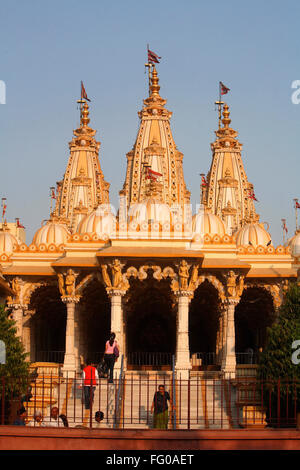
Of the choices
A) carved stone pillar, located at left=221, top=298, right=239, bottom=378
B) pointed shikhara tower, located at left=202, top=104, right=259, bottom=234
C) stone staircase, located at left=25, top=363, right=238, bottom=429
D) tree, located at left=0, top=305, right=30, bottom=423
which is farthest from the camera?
pointed shikhara tower, located at left=202, top=104, right=259, bottom=234

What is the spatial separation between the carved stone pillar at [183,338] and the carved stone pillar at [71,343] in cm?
339

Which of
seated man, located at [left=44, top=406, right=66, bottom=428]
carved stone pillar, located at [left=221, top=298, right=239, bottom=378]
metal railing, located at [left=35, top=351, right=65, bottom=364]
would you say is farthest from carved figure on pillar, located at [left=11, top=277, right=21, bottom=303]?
seated man, located at [left=44, top=406, right=66, bottom=428]

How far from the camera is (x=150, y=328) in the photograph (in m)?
36.6

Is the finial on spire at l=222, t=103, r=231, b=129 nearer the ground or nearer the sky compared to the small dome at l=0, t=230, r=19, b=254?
nearer the sky

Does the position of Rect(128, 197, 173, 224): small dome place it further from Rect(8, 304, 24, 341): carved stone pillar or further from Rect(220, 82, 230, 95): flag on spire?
Rect(220, 82, 230, 95): flag on spire

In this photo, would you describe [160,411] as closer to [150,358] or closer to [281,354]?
[281,354]

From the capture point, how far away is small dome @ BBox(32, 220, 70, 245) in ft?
114

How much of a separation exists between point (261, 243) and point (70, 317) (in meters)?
9.32

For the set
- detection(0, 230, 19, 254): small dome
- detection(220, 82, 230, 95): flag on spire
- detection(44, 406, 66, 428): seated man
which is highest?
detection(220, 82, 230, 95): flag on spire

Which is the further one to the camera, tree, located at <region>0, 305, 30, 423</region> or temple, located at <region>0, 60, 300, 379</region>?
temple, located at <region>0, 60, 300, 379</region>

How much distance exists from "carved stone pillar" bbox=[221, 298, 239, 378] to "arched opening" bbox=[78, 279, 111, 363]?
4.38 m

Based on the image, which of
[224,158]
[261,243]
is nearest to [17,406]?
[261,243]

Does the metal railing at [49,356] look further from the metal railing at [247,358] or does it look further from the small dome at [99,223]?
the metal railing at [247,358]
